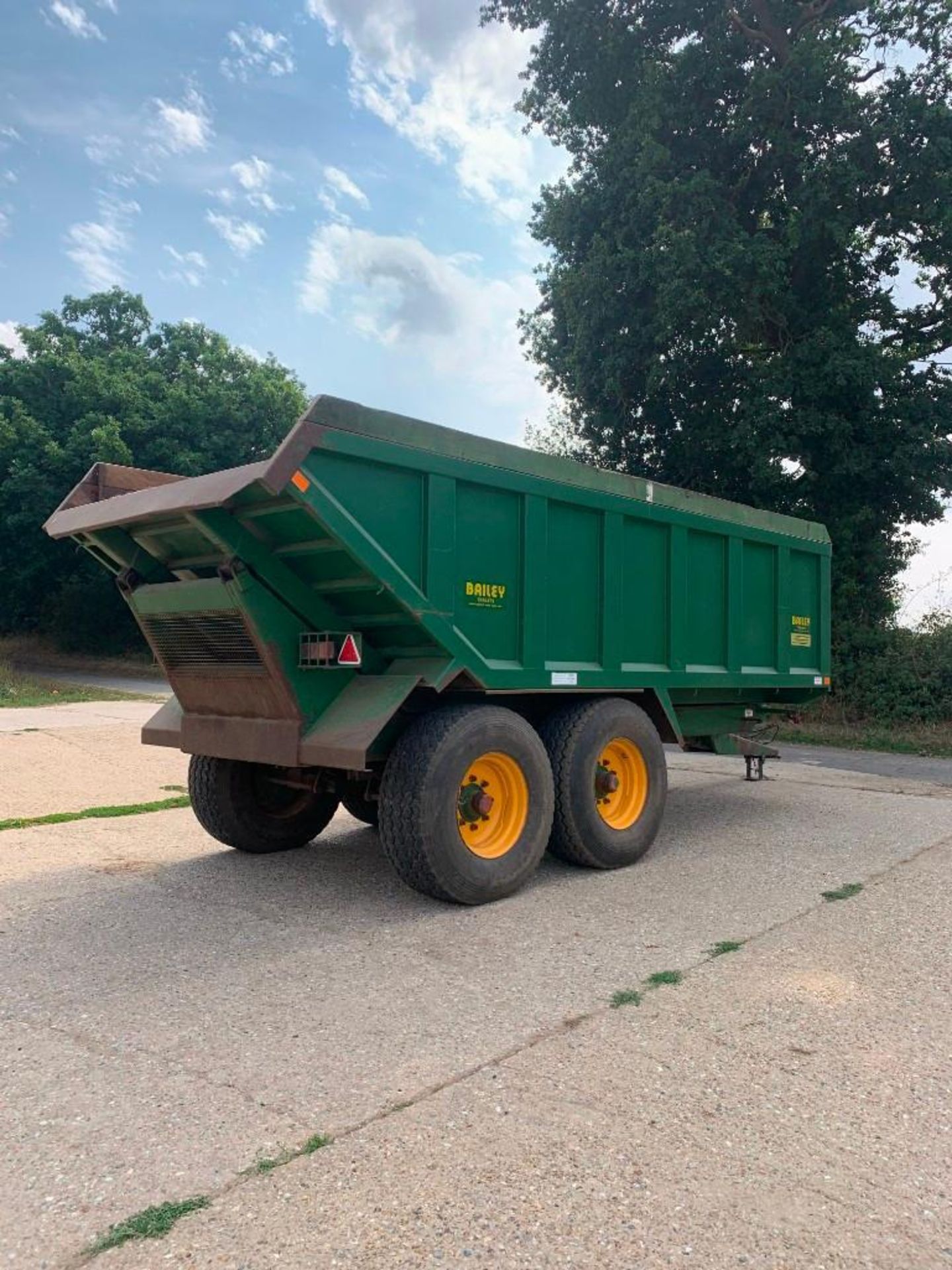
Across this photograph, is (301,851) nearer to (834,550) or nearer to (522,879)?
(522,879)

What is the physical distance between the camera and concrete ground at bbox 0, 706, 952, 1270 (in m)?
2.43

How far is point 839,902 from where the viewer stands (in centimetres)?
557

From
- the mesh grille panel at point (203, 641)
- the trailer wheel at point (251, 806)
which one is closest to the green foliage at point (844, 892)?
the trailer wheel at point (251, 806)

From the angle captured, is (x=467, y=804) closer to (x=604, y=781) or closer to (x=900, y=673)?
(x=604, y=781)

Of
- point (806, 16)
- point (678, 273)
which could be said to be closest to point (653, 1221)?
point (678, 273)

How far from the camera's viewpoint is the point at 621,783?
6.69 metres

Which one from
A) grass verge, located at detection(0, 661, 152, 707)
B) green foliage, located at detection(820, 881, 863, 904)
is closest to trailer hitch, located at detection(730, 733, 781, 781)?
green foliage, located at detection(820, 881, 863, 904)

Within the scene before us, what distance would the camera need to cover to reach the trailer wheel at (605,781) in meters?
6.06

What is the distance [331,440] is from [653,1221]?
3644mm

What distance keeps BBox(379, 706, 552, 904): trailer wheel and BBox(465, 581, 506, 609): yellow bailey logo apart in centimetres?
63

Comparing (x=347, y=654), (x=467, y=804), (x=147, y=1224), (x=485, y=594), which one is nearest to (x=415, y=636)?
(x=347, y=654)

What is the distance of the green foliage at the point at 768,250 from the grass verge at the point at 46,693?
1157 centimetres

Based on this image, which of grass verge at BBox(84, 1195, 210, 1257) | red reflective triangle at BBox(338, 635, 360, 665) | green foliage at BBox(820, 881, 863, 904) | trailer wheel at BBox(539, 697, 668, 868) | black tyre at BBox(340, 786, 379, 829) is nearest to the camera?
grass verge at BBox(84, 1195, 210, 1257)

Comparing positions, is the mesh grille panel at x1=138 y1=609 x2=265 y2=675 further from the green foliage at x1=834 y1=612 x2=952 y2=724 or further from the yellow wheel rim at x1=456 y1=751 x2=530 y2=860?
the green foliage at x1=834 y1=612 x2=952 y2=724
